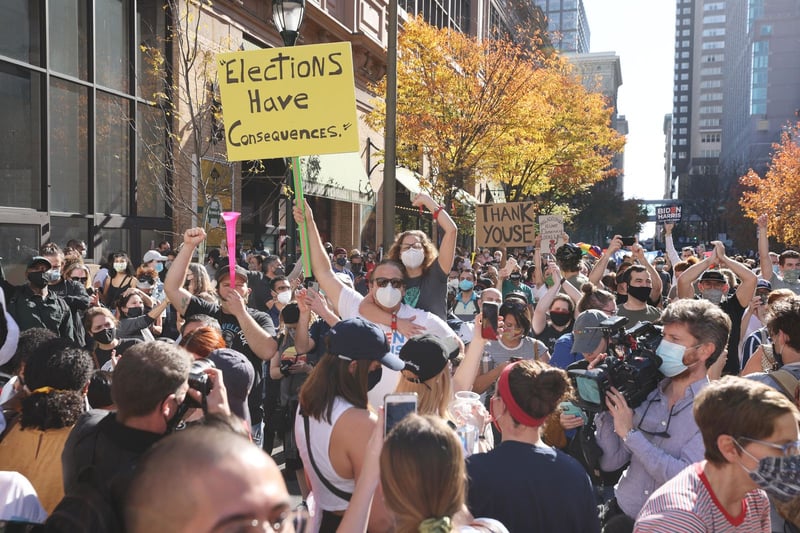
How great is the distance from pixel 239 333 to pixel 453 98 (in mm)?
15515

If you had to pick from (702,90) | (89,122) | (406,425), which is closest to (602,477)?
(406,425)

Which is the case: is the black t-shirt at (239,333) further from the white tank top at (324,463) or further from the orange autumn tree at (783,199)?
the orange autumn tree at (783,199)

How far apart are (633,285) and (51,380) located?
486cm

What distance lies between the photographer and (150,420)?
2.45 m

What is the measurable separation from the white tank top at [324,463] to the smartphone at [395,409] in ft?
2.07

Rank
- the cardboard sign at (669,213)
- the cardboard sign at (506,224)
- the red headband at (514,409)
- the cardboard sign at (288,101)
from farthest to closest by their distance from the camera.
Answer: the cardboard sign at (669,213)
the cardboard sign at (506,224)
the cardboard sign at (288,101)
the red headband at (514,409)

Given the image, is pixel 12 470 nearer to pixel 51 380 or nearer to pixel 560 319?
pixel 51 380

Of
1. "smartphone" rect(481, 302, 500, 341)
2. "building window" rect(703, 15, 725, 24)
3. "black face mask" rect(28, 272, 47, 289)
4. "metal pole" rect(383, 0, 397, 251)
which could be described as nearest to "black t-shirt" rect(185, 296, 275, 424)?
"black face mask" rect(28, 272, 47, 289)

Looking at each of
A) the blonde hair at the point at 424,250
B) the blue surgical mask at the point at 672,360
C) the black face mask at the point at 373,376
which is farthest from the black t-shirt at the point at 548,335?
the black face mask at the point at 373,376

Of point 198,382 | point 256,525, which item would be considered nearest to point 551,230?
point 198,382

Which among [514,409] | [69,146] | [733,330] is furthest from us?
[69,146]

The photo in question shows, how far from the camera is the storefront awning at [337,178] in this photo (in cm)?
1839

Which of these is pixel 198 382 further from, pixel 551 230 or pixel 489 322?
pixel 551 230

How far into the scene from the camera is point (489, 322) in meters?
3.64
